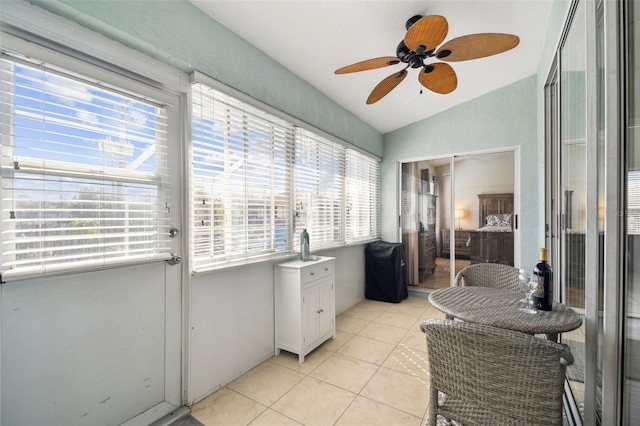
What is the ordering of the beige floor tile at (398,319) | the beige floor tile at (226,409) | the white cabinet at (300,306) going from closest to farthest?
the beige floor tile at (226,409) < the white cabinet at (300,306) < the beige floor tile at (398,319)

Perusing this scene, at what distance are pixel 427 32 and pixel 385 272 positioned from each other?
3.14 m

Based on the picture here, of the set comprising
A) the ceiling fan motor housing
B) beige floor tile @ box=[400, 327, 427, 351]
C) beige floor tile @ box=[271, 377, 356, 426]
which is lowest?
beige floor tile @ box=[271, 377, 356, 426]

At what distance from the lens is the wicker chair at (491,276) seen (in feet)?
6.97

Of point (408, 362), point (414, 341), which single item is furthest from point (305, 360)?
point (414, 341)

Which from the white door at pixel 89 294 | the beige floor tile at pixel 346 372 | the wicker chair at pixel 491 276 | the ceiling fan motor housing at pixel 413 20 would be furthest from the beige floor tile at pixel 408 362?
the ceiling fan motor housing at pixel 413 20

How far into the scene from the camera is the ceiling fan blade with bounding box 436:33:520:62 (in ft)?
5.35

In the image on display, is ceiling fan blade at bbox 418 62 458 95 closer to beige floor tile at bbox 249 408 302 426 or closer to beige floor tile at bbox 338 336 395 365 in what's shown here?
beige floor tile at bbox 338 336 395 365

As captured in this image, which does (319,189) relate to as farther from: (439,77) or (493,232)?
(493,232)

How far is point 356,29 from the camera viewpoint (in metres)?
2.24

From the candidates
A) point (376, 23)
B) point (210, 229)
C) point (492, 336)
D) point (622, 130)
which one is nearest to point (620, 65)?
point (622, 130)

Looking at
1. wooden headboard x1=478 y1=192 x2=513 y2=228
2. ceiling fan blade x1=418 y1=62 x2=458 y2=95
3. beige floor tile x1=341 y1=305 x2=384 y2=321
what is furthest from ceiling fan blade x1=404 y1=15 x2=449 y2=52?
beige floor tile x1=341 y1=305 x2=384 y2=321

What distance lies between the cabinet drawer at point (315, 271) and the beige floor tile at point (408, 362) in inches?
37.5

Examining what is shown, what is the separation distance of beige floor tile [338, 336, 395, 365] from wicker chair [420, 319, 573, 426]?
134 cm

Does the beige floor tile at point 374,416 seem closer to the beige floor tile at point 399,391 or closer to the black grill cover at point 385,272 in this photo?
the beige floor tile at point 399,391
